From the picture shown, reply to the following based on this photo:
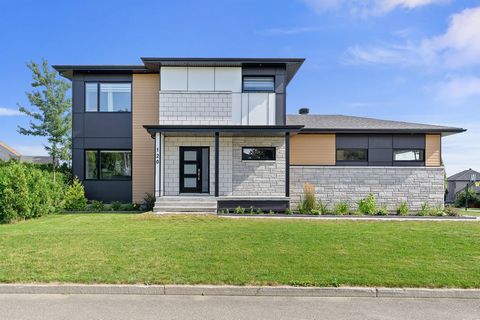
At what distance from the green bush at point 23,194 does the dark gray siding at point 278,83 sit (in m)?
9.79

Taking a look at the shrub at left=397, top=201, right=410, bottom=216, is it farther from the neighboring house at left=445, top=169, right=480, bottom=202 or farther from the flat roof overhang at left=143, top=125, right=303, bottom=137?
the neighboring house at left=445, top=169, right=480, bottom=202

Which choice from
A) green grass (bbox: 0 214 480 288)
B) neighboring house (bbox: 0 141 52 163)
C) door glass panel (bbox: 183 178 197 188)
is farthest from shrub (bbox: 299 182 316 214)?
neighboring house (bbox: 0 141 52 163)

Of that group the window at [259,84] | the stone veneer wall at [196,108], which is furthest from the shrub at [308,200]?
the window at [259,84]

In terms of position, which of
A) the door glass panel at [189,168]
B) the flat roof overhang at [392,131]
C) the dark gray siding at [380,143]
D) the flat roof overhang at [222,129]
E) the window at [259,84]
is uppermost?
the window at [259,84]

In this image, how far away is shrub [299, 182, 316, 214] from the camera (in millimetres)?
13547

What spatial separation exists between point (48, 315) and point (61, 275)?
3.80 ft

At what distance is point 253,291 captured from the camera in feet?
15.8

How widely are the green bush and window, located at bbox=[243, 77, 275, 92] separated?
9.47 meters

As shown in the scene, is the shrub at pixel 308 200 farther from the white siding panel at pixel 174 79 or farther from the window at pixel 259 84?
the white siding panel at pixel 174 79

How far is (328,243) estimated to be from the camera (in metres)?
7.43

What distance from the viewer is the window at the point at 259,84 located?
15.4m

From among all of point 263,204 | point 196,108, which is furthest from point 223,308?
point 196,108

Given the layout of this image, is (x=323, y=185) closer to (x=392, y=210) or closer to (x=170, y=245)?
(x=392, y=210)

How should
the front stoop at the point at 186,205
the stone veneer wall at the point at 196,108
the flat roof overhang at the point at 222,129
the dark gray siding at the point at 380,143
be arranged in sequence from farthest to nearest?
the dark gray siding at the point at 380,143 < the stone veneer wall at the point at 196,108 < the flat roof overhang at the point at 222,129 < the front stoop at the point at 186,205
